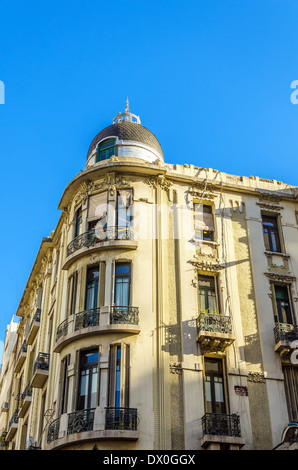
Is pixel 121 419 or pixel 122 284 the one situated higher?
pixel 122 284

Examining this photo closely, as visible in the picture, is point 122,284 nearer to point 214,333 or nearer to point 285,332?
point 214,333

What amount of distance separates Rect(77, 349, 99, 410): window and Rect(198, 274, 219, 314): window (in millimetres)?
4773

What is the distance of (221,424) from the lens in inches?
837

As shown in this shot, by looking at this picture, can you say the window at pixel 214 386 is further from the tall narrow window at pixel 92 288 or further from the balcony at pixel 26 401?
the balcony at pixel 26 401

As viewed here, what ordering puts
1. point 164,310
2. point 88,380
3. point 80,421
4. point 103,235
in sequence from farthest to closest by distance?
1. point 103,235
2. point 164,310
3. point 88,380
4. point 80,421

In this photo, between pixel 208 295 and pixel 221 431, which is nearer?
pixel 221 431

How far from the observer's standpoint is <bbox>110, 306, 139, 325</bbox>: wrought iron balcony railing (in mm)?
22484

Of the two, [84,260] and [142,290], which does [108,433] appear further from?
[84,260]

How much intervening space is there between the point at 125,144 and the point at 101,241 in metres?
5.62

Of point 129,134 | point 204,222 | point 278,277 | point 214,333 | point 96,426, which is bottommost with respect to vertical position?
point 96,426

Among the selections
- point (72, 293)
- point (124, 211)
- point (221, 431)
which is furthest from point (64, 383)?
point (124, 211)

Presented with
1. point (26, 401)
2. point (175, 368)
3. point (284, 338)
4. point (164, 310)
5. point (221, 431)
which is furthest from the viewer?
point (26, 401)

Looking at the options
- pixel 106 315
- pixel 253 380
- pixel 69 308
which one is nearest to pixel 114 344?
pixel 106 315

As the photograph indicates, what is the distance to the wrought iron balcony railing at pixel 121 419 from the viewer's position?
66.9 feet
